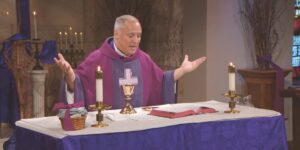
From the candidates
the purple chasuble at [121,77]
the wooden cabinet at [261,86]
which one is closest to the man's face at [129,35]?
the purple chasuble at [121,77]

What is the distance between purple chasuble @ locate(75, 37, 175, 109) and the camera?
4.62 metres

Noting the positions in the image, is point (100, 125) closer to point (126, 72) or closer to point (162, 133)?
point (162, 133)

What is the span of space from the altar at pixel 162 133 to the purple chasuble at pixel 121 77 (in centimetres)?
Answer: 61

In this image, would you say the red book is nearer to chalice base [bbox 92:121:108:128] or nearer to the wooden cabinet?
chalice base [bbox 92:121:108:128]

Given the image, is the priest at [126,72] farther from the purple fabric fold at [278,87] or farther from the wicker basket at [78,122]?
the purple fabric fold at [278,87]

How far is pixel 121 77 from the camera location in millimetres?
4734

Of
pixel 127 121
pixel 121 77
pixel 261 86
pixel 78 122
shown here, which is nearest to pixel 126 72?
pixel 121 77

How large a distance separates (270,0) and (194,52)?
1196mm

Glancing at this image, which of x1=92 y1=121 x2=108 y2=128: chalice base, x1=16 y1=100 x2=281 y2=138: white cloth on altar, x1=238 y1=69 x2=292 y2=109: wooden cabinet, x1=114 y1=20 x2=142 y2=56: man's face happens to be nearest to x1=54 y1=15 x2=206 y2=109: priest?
x1=114 y1=20 x2=142 y2=56: man's face

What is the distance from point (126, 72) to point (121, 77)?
0.33ft

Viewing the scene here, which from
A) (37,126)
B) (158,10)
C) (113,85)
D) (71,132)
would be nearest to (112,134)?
(71,132)

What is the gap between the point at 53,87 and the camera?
8484 millimetres

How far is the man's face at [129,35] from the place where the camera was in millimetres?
4496

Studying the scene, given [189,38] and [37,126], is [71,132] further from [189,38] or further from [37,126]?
[189,38]
